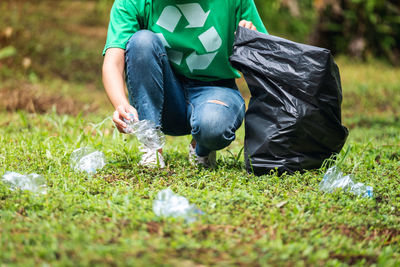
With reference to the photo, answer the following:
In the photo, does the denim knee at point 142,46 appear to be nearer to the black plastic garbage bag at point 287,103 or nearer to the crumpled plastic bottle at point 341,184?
the black plastic garbage bag at point 287,103

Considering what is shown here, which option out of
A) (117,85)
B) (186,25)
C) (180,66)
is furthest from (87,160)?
(186,25)

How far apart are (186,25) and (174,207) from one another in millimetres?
1320

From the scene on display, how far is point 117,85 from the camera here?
2.57 meters

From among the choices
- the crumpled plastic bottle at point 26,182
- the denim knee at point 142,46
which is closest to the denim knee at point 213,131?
the denim knee at point 142,46

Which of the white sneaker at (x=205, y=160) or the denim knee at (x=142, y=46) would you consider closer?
the denim knee at (x=142, y=46)

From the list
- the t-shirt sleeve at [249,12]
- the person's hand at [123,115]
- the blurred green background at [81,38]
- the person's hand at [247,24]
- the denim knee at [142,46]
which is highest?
the t-shirt sleeve at [249,12]

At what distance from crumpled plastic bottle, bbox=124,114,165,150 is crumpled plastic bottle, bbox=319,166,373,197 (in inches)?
37.9

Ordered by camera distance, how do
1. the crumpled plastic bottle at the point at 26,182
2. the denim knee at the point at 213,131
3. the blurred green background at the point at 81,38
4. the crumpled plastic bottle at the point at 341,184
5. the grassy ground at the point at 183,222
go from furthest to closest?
the blurred green background at the point at 81,38 < the denim knee at the point at 213,131 < the crumpled plastic bottle at the point at 341,184 < the crumpled plastic bottle at the point at 26,182 < the grassy ground at the point at 183,222

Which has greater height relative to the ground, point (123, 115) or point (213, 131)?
point (123, 115)

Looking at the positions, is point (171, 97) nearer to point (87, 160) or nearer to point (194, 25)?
point (194, 25)

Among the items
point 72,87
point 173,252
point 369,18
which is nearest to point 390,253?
point 173,252

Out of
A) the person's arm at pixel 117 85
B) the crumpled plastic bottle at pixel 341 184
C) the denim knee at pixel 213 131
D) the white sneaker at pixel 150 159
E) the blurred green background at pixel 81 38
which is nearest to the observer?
the crumpled plastic bottle at pixel 341 184

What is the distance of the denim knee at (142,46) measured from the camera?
2.62 meters

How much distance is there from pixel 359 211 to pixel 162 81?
1.35 metres
